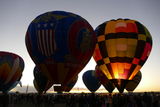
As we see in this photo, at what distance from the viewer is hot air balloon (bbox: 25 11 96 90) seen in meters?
15.3

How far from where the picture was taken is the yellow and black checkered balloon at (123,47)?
68.1 feet

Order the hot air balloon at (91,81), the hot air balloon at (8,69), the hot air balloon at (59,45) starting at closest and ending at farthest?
the hot air balloon at (59,45) → the hot air balloon at (8,69) → the hot air balloon at (91,81)

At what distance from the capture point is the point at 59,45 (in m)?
15.3

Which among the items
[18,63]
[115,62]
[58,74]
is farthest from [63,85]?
[18,63]

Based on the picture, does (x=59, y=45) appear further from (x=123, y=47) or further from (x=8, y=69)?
(x=8, y=69)

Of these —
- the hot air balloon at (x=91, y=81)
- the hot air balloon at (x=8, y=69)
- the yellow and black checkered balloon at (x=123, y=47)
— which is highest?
the yellow and black checkered balloon at (x=123, y=47)

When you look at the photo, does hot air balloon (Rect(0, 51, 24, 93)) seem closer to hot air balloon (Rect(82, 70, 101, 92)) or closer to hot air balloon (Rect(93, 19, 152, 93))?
hot air balloon (Rect(93, 19, 152, 93))

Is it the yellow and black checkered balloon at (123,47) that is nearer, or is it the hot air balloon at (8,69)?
the yellow and black checkered balloon at (123,47)

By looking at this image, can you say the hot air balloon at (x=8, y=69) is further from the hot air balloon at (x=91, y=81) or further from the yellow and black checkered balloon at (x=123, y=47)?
the hot air balloon at (x=91, y=81)

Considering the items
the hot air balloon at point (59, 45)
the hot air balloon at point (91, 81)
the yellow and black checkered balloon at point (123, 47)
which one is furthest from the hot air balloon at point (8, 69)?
the hot air balloon at point (91, 81)

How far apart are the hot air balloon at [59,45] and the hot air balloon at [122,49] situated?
4.96m

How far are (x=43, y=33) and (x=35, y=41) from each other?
2.79 feet

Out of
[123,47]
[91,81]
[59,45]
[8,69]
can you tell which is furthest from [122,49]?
[91,81]

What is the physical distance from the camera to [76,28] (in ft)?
52.6
